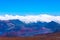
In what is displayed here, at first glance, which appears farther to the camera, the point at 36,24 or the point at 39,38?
the point at 39,38

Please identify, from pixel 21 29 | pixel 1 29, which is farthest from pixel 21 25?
pixel 1 29

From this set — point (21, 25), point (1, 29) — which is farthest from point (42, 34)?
point (1, 29)

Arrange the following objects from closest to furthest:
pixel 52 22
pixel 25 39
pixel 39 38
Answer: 1. pixel 52 22
2. pixel 25 39
3. pixel 39 38

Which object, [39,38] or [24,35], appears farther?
[39,38]

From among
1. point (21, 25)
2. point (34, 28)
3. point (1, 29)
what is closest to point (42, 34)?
point (34, 28)

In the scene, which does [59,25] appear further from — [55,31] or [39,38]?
[39,38]

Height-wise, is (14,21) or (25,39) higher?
(14,21)

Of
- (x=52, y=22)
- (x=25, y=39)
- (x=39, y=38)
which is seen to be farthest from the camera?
(x=39, y=38)

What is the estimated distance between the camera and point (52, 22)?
18.9m

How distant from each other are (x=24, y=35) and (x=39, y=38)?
2457 mm

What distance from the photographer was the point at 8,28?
19.3 m

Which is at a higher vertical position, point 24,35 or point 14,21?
point 14,21

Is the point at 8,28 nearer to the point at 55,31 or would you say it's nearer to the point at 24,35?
the point at 24,35

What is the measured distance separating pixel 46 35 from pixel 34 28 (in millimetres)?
1917
